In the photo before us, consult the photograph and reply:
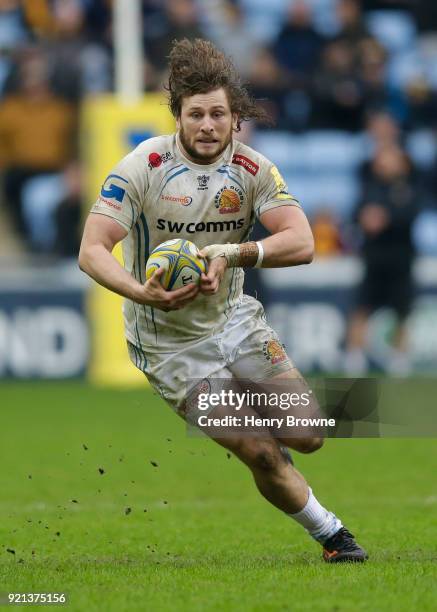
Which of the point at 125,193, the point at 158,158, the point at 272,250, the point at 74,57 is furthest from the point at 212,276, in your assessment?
the point at 74,57

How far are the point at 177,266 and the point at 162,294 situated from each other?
0.44ft

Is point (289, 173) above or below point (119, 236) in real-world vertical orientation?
above

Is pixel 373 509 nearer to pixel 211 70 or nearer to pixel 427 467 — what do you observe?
pixel 427 467

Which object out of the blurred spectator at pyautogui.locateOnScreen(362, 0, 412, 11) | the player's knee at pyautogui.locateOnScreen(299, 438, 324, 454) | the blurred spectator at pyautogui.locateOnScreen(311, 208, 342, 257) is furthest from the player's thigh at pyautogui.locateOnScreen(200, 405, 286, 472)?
the blurred spectator at pyautogui.locateOnScreen(362, 0, 412, 11)

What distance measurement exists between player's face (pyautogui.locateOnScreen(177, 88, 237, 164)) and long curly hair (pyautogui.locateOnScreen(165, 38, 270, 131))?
0.12ft

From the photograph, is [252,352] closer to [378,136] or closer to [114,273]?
[114,273]

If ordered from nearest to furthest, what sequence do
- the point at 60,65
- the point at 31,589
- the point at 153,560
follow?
1. the point at 31,589
2. the point at 153,560
3. the point at 60,65

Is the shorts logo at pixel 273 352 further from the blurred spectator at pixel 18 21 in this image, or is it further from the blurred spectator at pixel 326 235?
the blurred spectator at pixel 18 21

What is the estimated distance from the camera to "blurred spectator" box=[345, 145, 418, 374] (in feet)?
56.6

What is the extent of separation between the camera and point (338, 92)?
772 inches

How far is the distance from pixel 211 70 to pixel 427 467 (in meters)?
4.88

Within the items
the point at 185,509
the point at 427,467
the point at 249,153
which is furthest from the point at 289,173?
the point at 249,153

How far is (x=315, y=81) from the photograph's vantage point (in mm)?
19594

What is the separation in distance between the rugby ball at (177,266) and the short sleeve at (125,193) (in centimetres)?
37
